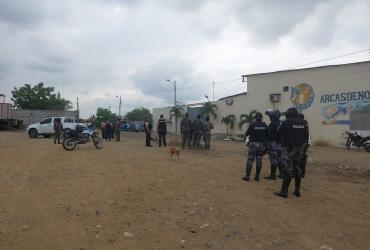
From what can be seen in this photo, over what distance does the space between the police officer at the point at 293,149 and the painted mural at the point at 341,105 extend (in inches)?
745

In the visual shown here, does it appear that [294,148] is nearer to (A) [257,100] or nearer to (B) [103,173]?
(B) [103,173]

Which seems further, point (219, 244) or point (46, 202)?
point (46, 202)

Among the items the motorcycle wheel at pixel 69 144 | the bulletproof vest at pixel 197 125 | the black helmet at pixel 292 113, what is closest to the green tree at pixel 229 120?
the bulletproof vest at pixel 197 125

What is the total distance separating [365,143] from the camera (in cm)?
2039

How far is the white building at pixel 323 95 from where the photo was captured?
25.0 m

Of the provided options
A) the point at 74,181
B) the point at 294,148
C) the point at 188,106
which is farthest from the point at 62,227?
the point at 188,106

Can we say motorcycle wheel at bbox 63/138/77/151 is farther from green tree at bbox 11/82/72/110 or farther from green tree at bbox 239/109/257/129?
green tree at bbox 11/82/72/110

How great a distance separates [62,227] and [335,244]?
12.0 feet

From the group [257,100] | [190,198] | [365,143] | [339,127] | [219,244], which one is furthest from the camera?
[257,100]

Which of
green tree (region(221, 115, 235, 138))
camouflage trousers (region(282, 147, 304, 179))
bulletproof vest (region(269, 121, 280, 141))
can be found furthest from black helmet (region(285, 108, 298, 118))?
green tree (region(221, 115, 235, 138))

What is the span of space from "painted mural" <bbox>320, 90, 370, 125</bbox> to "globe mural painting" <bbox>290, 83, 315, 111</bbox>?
1.01m

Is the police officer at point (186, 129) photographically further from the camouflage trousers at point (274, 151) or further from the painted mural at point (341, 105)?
the painted mural at point (341, 105)

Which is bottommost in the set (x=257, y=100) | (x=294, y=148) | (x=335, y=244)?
(x=335, y=244)

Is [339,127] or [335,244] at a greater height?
[339,127]
